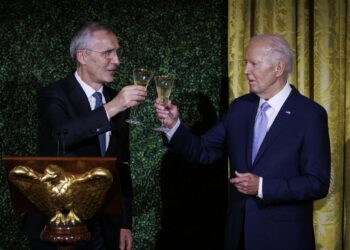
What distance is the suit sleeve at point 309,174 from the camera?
247 cm

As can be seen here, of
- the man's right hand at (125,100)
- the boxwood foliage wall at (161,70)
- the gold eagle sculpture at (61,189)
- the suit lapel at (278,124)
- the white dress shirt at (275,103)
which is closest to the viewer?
the gold eagle sculpture at (61,189)

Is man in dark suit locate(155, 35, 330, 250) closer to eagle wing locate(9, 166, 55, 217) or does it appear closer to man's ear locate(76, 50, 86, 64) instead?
man's ear locate(76, 50, 86, 64)

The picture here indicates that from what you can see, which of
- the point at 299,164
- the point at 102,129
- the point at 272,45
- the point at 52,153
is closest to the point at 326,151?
the point at 299,164

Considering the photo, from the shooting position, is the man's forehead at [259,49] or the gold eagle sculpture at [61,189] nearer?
the gold eagle sculpture at [61,189]

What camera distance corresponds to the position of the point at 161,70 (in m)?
3.65

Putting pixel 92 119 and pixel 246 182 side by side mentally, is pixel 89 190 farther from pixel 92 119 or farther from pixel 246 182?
pixel 246 182

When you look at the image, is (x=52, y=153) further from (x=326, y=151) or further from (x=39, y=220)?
(x=326, y=151)

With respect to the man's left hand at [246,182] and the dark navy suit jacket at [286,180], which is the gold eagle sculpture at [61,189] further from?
the dark navy suit jacket at [286,180]

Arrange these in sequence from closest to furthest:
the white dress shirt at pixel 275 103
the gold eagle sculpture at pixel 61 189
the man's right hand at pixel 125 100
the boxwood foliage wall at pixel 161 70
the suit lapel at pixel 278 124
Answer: the gold eagle sculpture at pixel 61 189, the man's right hand at pixel 125 100, the suit lapel at pixel 278 124, the white dress shirt at pixel 275 103, the boxwood foliage wall at pixel 161 70

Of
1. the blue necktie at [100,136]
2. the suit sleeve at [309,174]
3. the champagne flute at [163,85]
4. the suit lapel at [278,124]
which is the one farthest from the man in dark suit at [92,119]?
the suit sleeve at [309,174]

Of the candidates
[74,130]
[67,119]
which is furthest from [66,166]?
[67,119]

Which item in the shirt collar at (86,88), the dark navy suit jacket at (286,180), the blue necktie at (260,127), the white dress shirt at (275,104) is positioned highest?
the shirt collar at (86,88)

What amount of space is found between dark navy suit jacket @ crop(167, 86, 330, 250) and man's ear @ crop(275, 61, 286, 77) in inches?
4.8

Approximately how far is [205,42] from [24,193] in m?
2.03
